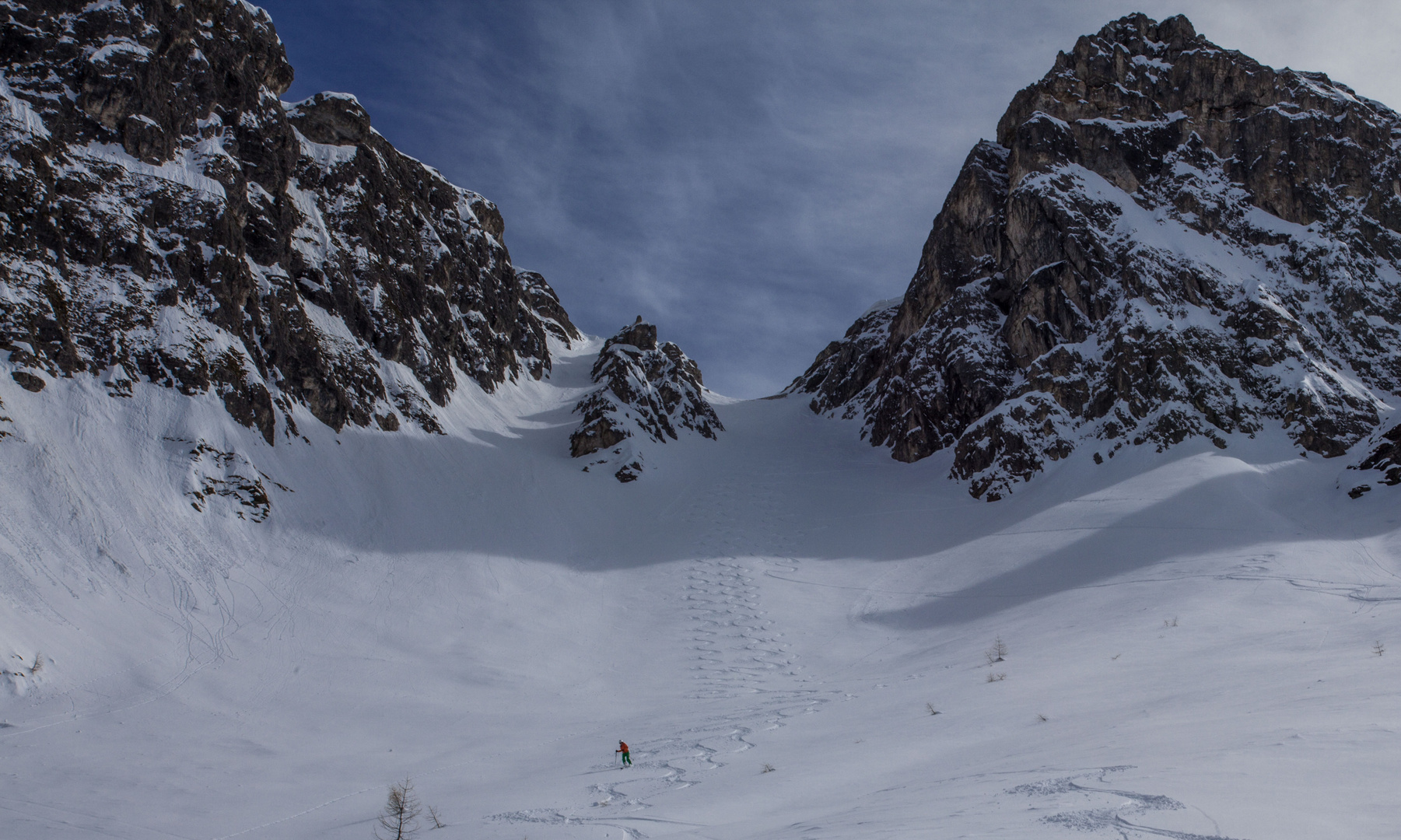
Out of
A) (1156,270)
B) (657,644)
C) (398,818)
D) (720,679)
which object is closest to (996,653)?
(720,679)

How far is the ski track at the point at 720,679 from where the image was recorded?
458 inches

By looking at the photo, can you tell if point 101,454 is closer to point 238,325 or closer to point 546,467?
point 238,325

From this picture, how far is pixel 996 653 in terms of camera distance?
19906mm

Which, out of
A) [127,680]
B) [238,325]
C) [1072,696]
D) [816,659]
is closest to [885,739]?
[1072,696]

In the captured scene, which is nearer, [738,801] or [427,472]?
[738,801]

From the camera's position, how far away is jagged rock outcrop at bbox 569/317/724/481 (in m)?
47.9

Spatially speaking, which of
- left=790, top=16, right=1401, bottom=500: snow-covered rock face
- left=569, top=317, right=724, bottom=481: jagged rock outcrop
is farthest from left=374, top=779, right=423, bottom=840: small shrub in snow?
left=790, top=16, right=1401, bottom=500: snow-covered rock face

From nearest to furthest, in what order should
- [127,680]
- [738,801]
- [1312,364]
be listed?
[738,801] → [127,680] → [1312,364]

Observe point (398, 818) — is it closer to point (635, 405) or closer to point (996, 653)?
point (996, 653)

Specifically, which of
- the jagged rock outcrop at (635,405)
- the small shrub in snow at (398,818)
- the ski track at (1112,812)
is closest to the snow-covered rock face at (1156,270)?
the jagged rock outcrop at (635,405)

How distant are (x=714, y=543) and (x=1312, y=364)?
33.7 m

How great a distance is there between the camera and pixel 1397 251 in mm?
47094

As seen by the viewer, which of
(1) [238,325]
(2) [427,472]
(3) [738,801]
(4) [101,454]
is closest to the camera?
(3) [738,801]

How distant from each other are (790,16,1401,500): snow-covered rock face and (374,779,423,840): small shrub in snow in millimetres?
34184
